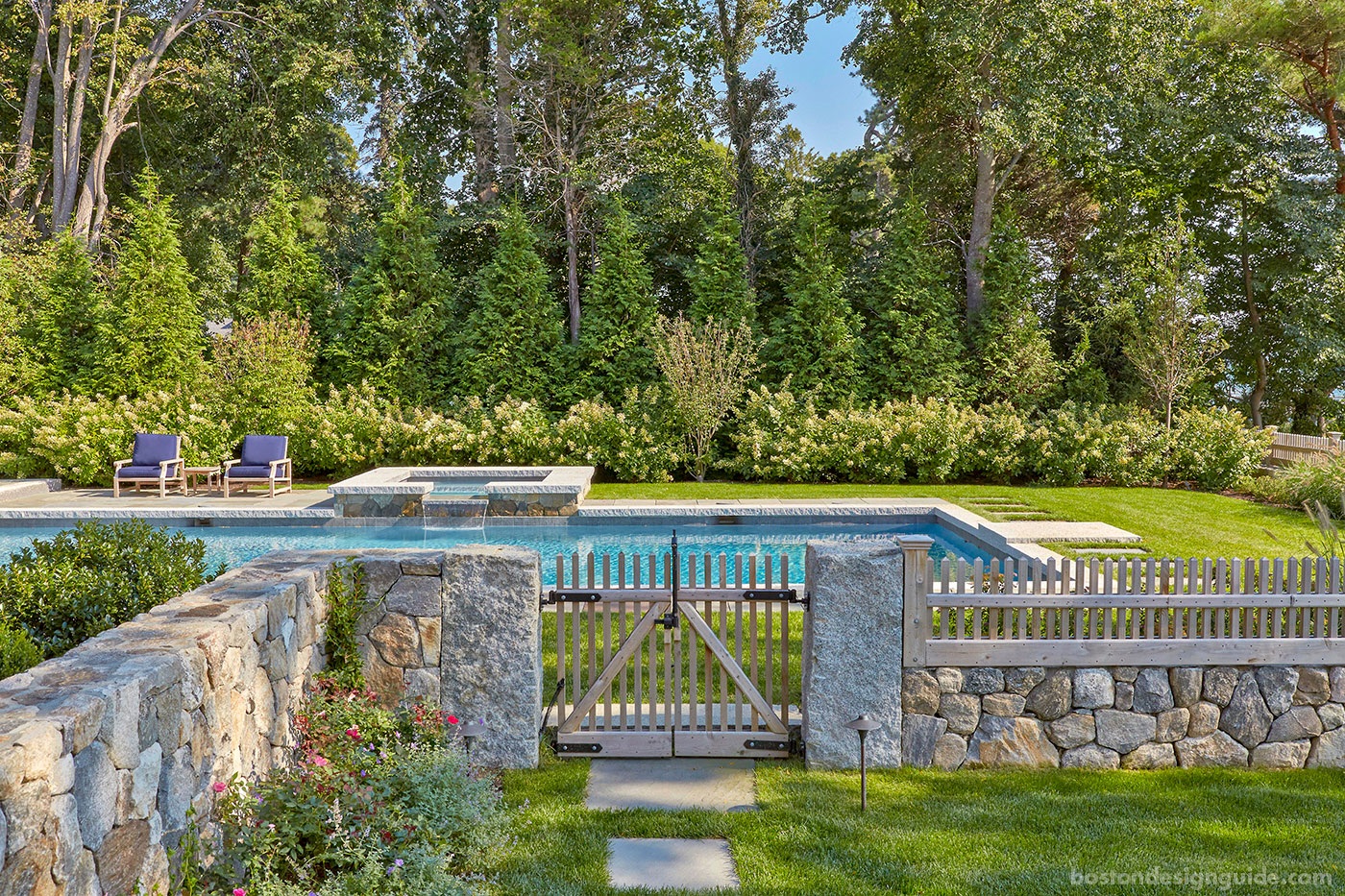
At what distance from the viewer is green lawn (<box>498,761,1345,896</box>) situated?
9.84ft

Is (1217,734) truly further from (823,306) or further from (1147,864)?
(823,306)

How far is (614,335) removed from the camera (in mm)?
15461

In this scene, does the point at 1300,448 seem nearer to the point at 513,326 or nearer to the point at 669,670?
the point at 513,326

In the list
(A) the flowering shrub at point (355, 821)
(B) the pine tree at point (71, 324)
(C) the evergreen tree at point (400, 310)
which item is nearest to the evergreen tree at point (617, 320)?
(C) the evergreen tree at point (400, 310)

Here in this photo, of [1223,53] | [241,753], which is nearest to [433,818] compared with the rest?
[241,753]

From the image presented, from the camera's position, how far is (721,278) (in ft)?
50.8

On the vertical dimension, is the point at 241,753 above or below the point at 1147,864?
above

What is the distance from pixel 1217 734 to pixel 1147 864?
1299 mm

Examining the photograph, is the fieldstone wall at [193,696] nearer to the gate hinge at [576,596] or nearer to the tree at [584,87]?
the gate hinge at [576,596]

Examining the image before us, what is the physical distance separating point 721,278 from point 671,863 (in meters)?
13.1

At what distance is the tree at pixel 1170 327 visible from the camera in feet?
43.8

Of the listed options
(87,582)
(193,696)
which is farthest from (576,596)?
(87,582)

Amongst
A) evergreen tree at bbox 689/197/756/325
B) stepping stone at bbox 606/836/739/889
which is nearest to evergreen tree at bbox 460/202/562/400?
evergreen tree at bbox 689/197/756/325

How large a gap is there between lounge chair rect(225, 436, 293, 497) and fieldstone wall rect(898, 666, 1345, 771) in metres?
9.69
